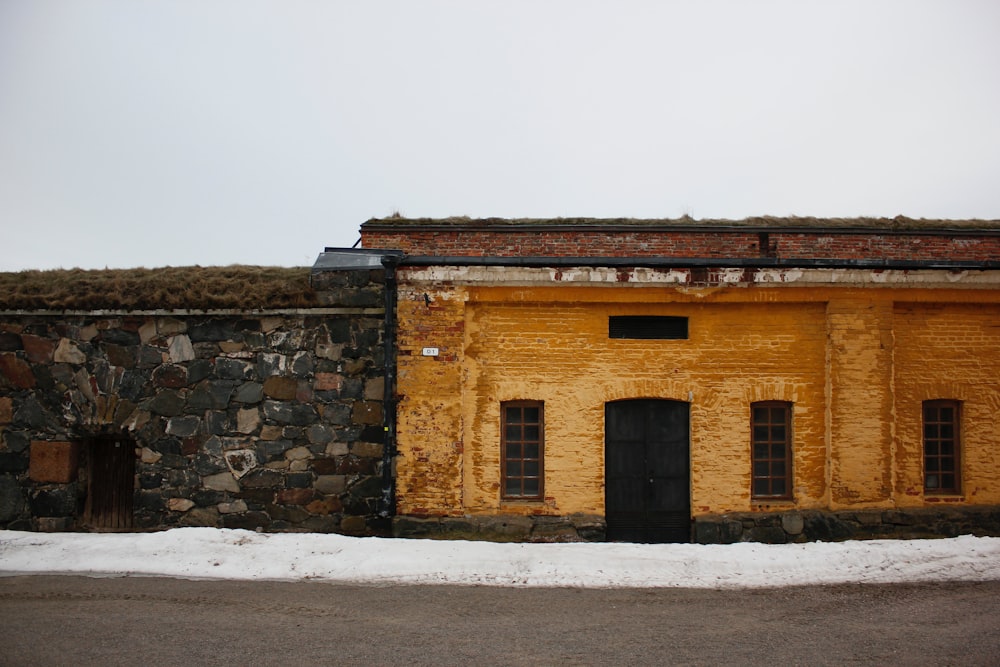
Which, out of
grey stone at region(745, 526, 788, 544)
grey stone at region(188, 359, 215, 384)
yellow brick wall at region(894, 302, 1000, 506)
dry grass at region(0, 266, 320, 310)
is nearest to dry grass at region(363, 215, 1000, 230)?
dry grass at region(0, 266, 320, 310)

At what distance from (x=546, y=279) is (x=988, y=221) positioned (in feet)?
40.8

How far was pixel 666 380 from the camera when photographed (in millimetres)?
9391

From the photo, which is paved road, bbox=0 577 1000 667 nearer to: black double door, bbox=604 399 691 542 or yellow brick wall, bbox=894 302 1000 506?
black double door, bbox=604 399 691 542

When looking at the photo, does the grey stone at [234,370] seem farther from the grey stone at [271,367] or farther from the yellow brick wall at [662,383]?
the yellow brick wall at [662,383]

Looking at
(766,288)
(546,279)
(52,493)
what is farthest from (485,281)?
(52,493)

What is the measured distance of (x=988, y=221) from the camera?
15359 mm

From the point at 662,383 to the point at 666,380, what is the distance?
75 millimetres

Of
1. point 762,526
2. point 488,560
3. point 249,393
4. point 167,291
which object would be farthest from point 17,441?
point 762,526

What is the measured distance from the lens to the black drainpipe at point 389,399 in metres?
9.15

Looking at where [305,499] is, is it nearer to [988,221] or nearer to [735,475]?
[735,475]

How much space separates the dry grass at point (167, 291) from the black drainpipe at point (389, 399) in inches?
47.0

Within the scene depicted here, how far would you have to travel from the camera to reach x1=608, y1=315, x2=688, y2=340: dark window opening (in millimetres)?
9500

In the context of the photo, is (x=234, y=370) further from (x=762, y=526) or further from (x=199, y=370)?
(x=762, y=526)

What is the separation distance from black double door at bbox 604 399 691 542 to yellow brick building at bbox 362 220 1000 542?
0.07 ft
